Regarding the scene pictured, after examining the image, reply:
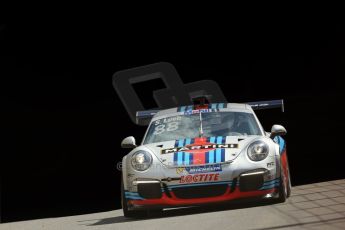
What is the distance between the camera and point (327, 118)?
1662cm

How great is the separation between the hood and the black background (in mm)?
6457

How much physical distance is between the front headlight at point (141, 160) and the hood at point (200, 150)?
0.10 meters

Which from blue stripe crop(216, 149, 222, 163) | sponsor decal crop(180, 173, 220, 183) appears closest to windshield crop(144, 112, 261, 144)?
blue stripe crop(216, 149, 222, 163)

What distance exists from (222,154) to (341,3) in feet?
27.3

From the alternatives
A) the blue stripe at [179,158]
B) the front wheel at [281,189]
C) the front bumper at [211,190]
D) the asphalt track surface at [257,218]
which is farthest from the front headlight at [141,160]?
the front wheel at [281,189]

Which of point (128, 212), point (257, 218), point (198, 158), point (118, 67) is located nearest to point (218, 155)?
point (198, 158)

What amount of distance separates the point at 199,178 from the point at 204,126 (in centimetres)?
115

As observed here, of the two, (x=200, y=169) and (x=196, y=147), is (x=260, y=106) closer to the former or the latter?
(x=196, y=147)

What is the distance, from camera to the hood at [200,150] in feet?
27.3

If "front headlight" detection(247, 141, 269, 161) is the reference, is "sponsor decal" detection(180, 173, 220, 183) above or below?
below

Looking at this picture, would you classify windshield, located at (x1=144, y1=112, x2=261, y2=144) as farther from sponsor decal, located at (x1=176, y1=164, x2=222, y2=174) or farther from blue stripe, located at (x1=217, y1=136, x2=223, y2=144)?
sponsor decal, located at (x1=176, y1=164, x2=222, y2=174)

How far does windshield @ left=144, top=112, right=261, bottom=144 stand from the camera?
30.1 ft

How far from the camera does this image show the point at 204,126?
30.6 feet

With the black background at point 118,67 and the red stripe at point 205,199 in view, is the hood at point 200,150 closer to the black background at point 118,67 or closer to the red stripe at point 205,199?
the red stripe at point 205,199
